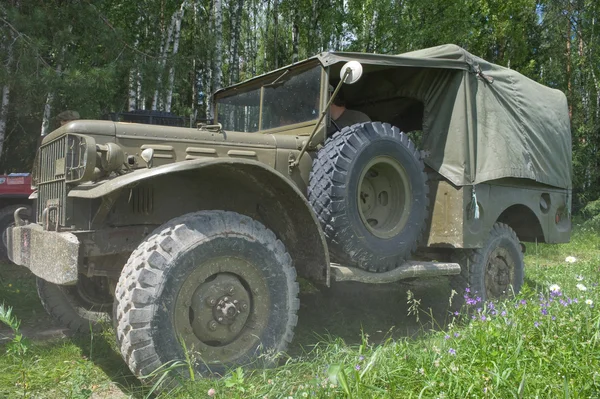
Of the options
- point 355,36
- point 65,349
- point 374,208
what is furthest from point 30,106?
point 355,36

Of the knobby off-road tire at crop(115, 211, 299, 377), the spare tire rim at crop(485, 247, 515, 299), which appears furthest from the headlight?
the spare tire rim at crop(485, 247, 515, 299)

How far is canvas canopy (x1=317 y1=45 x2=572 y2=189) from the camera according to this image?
423 cm

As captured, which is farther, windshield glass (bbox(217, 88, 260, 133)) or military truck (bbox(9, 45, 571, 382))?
windshield glass (bbox(217, 88, 260, 133))

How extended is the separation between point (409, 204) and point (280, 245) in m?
1.28

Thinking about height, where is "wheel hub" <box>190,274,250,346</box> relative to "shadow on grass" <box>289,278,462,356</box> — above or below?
above

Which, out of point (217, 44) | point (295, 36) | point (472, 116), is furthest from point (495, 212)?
point (295, 36)

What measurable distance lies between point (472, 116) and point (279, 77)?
1.68 meters

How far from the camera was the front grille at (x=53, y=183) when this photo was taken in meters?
3.15

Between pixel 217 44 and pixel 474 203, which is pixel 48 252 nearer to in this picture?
pixel 474 203

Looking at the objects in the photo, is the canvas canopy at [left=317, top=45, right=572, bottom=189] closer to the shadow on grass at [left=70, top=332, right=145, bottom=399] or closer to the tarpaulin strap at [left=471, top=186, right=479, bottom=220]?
the tarpaulin strap at [left=471, top=186, right=479, bottom=220]

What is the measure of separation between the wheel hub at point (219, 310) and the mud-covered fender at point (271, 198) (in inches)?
22.9

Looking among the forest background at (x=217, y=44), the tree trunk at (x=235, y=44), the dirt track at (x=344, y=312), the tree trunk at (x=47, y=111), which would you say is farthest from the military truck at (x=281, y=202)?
the tree trunk at (x=235, y=44)

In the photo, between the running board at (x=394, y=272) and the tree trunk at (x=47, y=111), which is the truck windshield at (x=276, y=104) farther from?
the tree trunk at (x=47, y=111)

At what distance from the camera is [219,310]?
2.83 m
